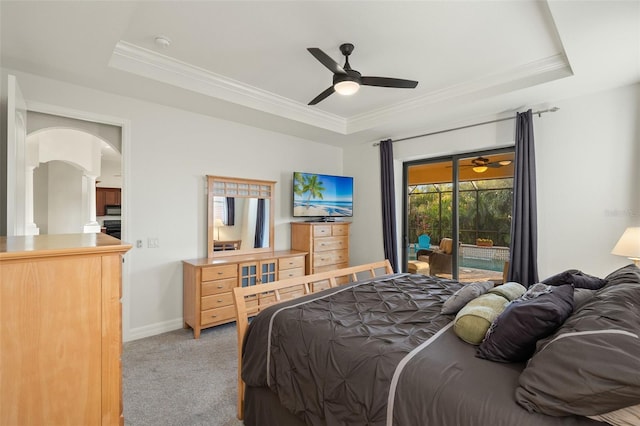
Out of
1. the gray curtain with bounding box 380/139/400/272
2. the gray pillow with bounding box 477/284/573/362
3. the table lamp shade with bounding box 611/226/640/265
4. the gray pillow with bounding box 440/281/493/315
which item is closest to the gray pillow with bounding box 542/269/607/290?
the gray pillow with bounding box 440/281/493/315

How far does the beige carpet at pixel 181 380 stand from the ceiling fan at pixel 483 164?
376 cm

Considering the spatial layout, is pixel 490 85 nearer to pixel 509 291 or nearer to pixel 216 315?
pixel 509 291

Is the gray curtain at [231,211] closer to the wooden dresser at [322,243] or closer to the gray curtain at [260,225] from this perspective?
the gray curtain at [260,225]

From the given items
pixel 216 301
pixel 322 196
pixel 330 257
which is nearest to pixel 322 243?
pixel 330 257

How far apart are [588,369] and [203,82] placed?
3.53 m

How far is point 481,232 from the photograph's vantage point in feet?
13.9

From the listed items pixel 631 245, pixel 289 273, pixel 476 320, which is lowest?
pixel 289 273

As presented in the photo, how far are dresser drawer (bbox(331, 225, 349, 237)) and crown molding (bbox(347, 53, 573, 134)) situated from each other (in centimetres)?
158

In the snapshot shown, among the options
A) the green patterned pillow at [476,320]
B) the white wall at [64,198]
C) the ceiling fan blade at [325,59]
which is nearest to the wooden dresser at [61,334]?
the green patterned pillow at [476,320]

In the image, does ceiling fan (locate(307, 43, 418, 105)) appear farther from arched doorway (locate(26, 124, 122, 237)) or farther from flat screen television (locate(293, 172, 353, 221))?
arched doorway (locate(26, 124, 122, 237))

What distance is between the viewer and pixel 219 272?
3559 millimetres

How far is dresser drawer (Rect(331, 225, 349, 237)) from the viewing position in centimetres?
489

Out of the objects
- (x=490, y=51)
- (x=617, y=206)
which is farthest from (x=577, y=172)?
(x=490, y=51)

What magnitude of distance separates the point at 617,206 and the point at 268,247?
3.99 m
